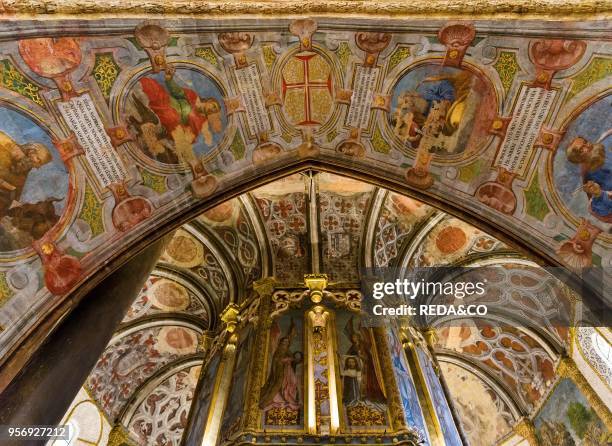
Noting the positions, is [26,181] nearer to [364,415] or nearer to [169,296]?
[364,415]

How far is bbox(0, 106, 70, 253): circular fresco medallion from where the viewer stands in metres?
4.75

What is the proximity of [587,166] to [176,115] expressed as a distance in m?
4.79

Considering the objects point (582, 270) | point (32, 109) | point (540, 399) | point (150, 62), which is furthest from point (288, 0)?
point (540, 399)

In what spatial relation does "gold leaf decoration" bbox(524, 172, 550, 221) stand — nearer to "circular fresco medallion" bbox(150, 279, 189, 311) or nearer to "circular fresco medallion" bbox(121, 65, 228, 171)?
"circular fresco medallion" bbox(121, 65, 228, 171)

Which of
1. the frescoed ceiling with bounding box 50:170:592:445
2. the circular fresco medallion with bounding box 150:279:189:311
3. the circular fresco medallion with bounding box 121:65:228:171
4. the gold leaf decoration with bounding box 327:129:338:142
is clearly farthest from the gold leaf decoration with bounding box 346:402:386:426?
the circular fresco medallion with bounding box 150:279:189:311

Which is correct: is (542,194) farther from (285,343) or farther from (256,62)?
(285,343)

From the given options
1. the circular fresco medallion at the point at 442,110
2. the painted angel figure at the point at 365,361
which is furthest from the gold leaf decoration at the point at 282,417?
the circular fresco medallion at the point at 442,110

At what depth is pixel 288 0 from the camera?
196 inches

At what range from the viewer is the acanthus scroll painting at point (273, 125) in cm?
481

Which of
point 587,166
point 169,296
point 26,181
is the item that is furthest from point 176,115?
point 169,296

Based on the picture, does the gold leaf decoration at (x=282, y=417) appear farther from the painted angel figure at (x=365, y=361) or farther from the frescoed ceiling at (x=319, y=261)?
the frescoed ceiling at (x=319, y=261)

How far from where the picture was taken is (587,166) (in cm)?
497

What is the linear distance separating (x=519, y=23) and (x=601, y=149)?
1.61 metres

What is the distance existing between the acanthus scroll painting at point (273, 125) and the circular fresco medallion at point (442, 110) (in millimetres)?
18
